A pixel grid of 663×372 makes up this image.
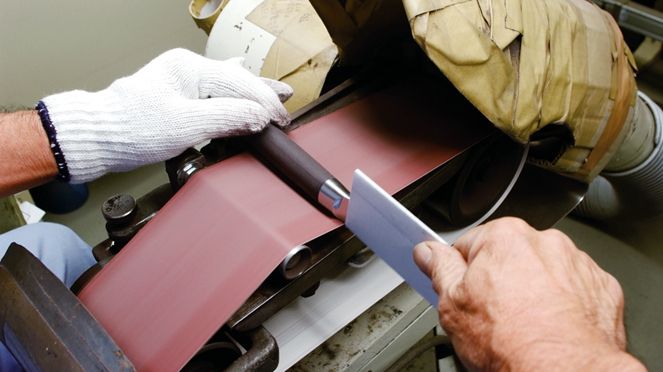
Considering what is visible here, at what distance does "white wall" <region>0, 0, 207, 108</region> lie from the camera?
139 centimetres

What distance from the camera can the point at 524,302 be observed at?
1.47ft

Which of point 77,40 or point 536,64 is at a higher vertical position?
point 77,40

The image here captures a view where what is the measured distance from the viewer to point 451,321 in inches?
19.4

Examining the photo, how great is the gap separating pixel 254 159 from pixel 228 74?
0.14 metres

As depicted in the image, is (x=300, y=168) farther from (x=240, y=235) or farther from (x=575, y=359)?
(x=575, y=359)

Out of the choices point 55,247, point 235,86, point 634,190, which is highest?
point 235,86

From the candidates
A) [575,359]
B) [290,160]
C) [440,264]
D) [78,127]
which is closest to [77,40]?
[78,127]

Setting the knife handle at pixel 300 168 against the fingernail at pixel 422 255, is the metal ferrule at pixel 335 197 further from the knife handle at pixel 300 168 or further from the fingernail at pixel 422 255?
the fingernail at pixel 422 255

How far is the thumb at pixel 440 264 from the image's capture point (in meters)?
0.50

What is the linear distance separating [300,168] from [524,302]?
364 mm

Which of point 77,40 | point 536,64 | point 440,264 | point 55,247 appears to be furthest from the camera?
point 77,40

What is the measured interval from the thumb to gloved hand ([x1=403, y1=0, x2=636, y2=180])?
0.81 feet

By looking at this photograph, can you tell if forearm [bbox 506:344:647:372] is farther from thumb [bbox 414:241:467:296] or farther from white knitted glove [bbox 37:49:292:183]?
white knitted glove [bbox 37:49:292:183]

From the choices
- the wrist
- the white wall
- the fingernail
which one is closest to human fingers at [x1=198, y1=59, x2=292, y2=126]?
the wrist
